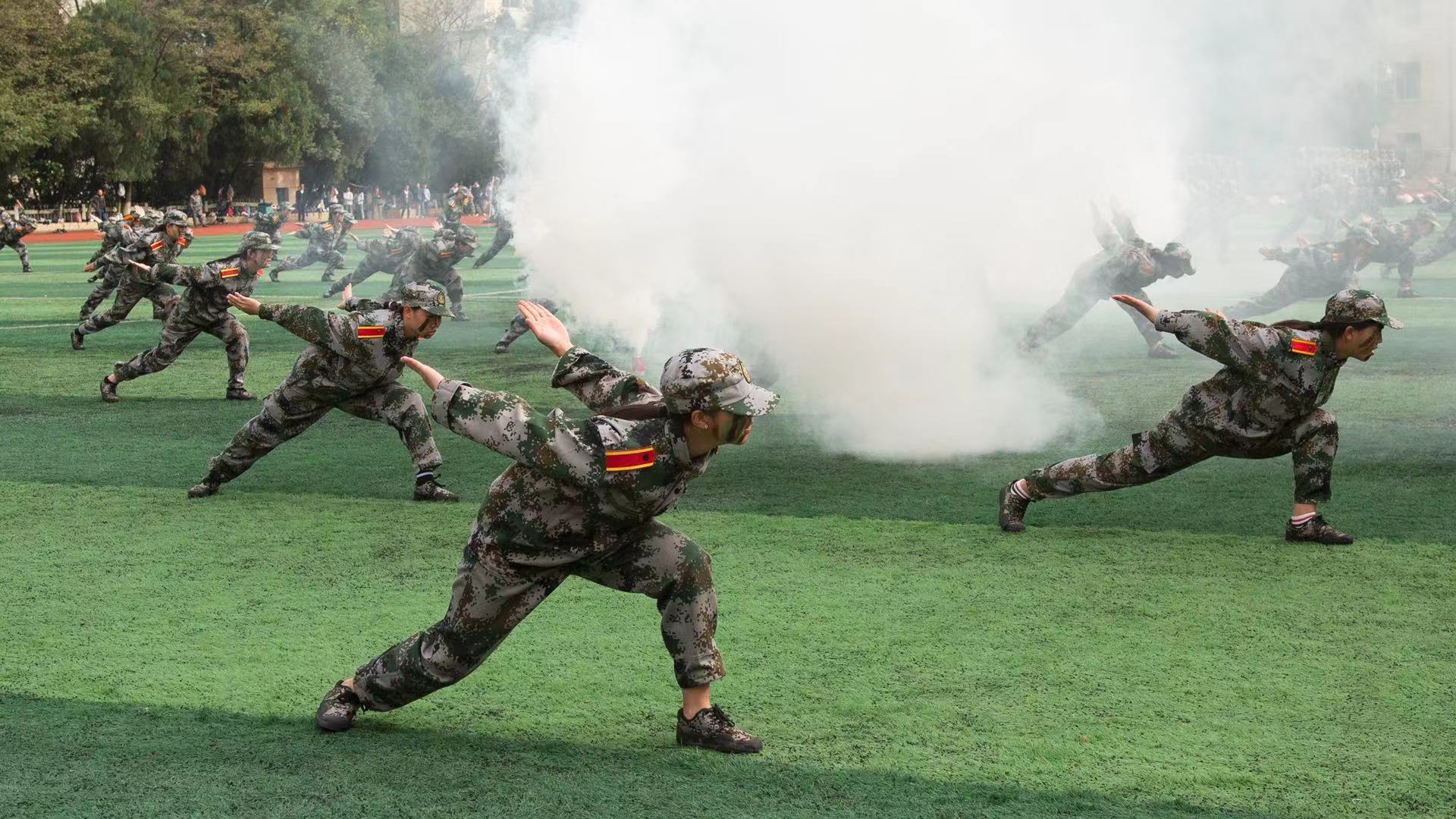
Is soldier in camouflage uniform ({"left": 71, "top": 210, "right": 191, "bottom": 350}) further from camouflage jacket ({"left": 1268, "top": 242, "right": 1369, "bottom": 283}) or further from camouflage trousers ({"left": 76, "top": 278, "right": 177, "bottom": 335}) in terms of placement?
camouflage jacket ({"left": 1268, "top": 242, "right": 1369, "bottom": 283})

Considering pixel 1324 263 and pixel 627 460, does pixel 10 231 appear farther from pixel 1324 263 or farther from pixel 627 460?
pixel 627 460

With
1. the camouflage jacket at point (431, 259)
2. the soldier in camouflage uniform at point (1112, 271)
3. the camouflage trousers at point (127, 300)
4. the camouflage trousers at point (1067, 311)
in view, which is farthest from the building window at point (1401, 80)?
the camouflage trousers at point (127, 300)

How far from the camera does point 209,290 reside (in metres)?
14.4

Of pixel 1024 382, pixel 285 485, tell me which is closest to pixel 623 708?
pixel 285 485

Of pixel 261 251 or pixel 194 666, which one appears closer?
pixel 194 666

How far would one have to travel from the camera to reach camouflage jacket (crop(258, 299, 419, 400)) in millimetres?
9438

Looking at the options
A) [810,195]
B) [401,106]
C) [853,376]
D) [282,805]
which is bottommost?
[282,805]

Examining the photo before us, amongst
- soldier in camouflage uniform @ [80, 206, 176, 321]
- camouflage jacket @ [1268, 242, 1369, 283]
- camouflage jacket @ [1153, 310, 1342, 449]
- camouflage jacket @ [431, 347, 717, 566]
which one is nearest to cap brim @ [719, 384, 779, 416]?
camouflage jacket @ [431, 347, 717, 566]

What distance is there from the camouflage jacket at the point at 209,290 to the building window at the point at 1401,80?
13526 mm

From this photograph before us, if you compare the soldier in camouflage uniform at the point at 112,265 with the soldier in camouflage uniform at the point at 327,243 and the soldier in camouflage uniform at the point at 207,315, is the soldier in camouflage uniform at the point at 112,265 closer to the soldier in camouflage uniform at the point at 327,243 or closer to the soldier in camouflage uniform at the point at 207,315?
the soldier in camouflage uniform at the point at 207,315

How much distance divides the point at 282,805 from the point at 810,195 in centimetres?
776

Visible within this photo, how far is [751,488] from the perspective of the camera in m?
10.2

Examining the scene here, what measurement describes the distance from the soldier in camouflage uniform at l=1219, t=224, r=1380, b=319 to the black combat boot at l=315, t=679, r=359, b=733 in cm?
1467

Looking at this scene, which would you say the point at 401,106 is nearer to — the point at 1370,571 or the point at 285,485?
the point at 285,485
